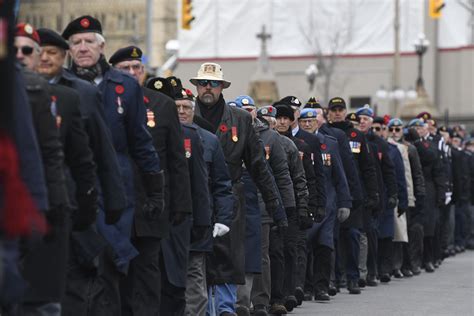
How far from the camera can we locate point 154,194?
10570 millimetres

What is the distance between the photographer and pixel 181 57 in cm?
8194

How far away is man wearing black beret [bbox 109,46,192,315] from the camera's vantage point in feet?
35.4

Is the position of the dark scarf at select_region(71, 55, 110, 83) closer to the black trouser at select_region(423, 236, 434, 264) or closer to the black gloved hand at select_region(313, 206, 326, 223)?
the black gloved hand at select_region(313, 206, 326, 223)

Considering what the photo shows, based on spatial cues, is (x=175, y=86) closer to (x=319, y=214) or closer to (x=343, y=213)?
(x=319, y=214)

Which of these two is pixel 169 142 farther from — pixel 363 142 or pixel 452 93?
pixel 452 93

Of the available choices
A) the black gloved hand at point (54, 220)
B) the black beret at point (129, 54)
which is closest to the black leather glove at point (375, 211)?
the black beret at point (129, 54)

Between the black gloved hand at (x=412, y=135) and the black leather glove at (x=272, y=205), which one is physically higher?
the black gloved hand at (x=412, y=135)

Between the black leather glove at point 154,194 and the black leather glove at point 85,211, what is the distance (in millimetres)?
1608

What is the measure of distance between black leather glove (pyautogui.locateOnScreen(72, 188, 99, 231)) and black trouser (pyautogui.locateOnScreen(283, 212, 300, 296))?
7.68 meters

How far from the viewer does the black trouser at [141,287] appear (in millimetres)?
10766

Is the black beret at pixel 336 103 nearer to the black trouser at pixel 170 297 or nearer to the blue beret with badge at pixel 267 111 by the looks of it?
the blue beret with badge at pixel 267 111

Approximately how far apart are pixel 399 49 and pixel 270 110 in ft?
206

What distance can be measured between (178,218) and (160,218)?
353 millimetres

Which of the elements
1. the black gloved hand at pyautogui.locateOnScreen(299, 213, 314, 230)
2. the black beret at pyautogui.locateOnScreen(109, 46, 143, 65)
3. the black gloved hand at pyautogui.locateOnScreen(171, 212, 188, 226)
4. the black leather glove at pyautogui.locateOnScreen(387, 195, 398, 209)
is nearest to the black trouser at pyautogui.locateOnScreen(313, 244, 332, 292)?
the black gloved hand at pyautogui.locateOnScreen(299, 213, 314, 230)
